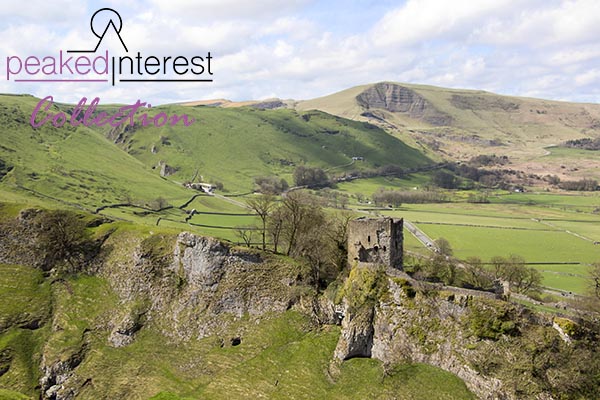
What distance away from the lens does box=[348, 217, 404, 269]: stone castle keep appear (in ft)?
159

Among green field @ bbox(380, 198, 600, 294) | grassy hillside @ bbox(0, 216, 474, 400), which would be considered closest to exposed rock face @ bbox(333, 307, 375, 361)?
grassy hillside @ bbox(0, 216, 474, 400)

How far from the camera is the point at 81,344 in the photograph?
53625 mm

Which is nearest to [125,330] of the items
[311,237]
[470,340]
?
[311,237]

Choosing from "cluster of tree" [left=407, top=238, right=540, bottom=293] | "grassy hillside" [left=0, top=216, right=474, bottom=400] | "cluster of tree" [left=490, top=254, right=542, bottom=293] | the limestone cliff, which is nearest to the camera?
the limestone cliff

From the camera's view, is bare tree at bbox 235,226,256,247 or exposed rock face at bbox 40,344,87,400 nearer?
exposed rock face at bbox 40,344,87,400

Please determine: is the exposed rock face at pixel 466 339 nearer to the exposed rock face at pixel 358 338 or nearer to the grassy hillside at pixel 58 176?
the exposed rock face at pixel 358 338

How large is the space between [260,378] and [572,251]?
385ft

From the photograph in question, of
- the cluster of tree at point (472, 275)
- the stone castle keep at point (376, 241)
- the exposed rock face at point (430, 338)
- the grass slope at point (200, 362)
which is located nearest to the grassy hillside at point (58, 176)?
the grass slope at point (200, 362)

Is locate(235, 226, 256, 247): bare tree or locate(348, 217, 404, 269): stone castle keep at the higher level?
locate(348, 217, 404, 269): stone castle keep

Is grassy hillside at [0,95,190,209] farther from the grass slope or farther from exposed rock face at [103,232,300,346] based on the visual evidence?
exposed rock face at [103,232,300,346]

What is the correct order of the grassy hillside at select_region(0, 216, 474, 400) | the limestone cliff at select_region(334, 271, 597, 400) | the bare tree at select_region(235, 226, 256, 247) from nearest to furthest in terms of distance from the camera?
the limestone cliff at select_region(334, 271, 597, 400) → the grassy hillside at select_region(0, 216, 474, 400) → the bare tree at select_region(235, 226, 256, 247)

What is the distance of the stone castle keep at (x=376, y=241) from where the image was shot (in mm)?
48344

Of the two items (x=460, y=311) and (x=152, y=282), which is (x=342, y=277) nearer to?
(x=460, y=311)

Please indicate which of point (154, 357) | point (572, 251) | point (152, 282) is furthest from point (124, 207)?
point (572, 251)
